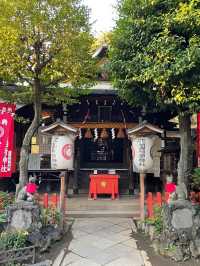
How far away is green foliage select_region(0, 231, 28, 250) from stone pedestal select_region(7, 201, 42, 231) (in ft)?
0.82

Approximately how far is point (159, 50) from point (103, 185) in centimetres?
766

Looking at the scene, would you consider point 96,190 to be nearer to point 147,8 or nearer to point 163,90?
point 163,90

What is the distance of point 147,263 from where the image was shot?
6719 millimetres

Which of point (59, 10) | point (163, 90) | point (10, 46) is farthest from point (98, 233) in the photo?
point (59, 10)

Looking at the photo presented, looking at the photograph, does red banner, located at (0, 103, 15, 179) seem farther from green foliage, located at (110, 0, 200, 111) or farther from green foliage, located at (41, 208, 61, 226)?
green foliage, located at (110, 0, 200, 111)

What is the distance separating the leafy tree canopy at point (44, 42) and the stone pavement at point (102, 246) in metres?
4.68

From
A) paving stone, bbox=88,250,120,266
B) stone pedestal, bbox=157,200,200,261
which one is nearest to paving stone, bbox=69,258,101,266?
paving stone, bbox=88,250,120,266

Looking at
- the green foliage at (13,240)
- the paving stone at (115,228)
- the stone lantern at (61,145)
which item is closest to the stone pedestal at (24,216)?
the green foliage at (13,240)

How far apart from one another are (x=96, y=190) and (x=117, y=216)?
283 cm

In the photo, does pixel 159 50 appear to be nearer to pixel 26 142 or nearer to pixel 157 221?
pixel 157 221

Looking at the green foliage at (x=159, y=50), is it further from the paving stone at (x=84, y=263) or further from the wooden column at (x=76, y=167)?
the wooden column at (x=76, y=167)

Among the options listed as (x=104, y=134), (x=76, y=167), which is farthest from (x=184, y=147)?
(x=76, y=167)

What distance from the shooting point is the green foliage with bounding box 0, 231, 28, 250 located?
660cm

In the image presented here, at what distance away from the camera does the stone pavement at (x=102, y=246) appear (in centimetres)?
681
